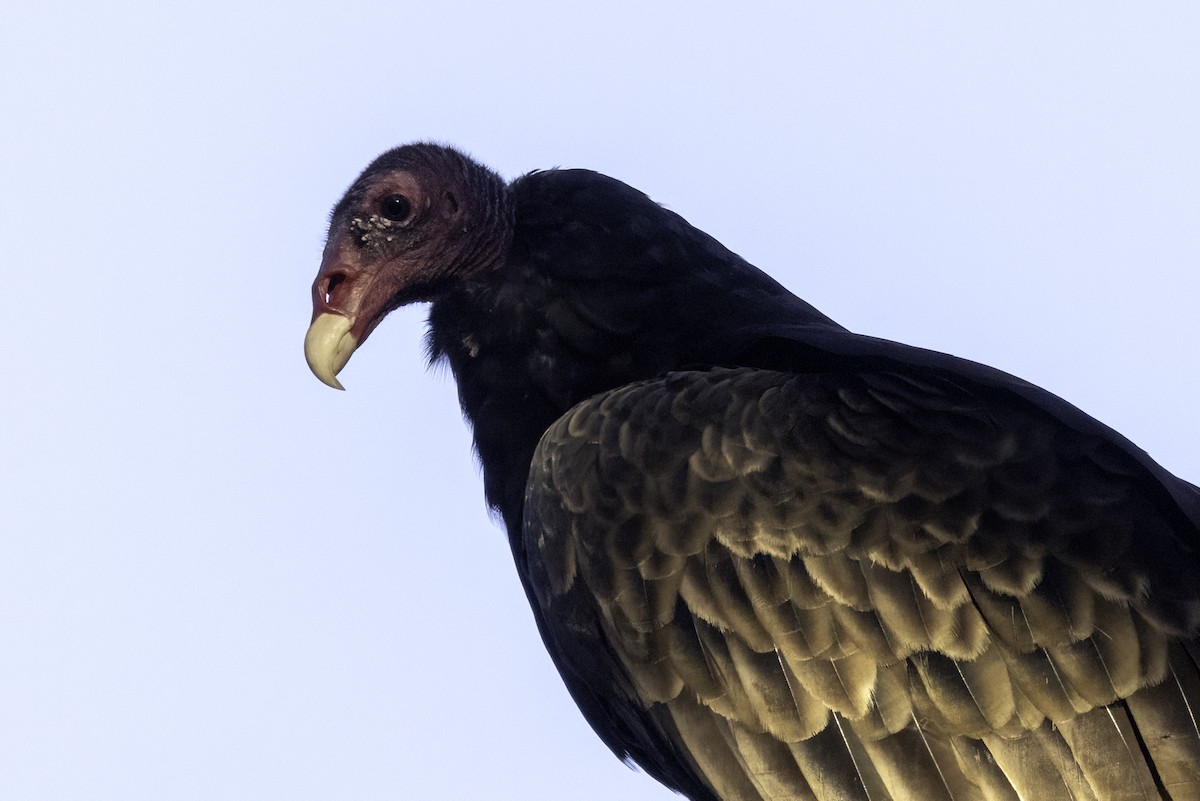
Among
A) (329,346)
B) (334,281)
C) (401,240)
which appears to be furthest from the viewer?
(401,240)

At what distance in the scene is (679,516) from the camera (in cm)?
473

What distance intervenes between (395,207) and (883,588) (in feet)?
7.15

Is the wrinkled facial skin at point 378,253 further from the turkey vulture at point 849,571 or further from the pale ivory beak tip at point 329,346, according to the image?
the turkey vulture at point 849,571

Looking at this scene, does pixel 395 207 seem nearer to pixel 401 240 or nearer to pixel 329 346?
pixel 401 240

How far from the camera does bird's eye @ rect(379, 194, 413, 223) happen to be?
18.9 feet

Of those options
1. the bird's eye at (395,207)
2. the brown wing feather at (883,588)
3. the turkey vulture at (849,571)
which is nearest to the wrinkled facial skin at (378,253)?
the bird's eye at (395,207)

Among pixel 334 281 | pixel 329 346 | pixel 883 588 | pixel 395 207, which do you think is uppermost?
pixel 395 207

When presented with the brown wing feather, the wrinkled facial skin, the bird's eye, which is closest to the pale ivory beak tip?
the wrinkled facial skin

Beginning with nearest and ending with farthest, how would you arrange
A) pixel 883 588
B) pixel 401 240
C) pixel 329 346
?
1. pixel 883 588
2. pixel 329 346
3. pixel 401 240

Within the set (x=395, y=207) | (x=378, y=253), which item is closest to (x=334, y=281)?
(x=378, y=253)

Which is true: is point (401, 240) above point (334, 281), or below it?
above

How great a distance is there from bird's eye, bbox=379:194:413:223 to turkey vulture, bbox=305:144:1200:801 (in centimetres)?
64

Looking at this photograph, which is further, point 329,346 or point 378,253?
point 378,253

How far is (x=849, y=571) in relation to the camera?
4.58 m
